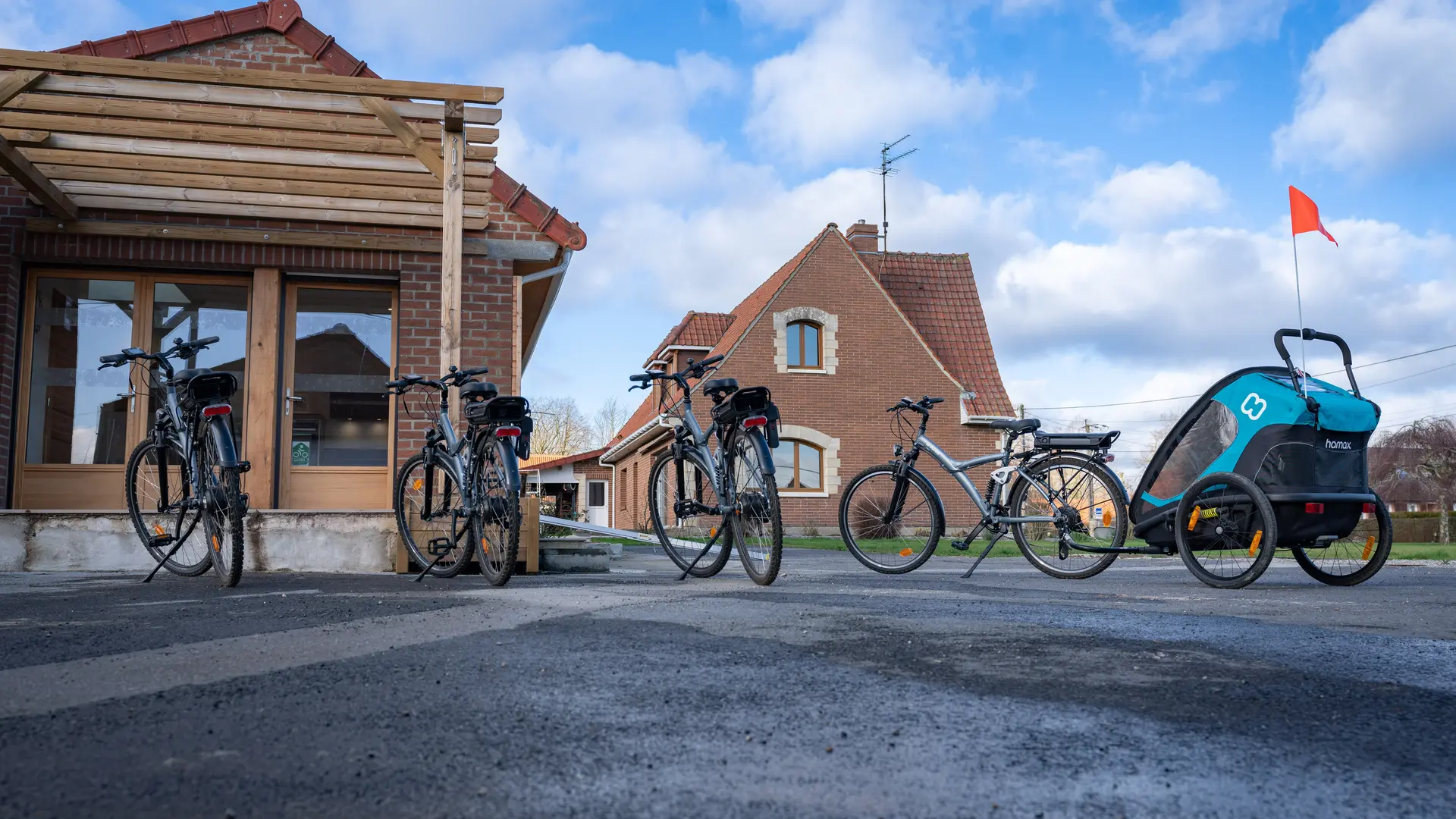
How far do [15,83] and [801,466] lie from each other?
18.6 m

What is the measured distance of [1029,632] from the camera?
3.90m

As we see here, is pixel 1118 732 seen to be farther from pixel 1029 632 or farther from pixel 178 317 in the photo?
pixel 178 317

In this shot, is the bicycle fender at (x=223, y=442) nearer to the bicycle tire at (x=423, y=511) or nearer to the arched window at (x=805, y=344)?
the bicycle tire at (x=423, y=511)

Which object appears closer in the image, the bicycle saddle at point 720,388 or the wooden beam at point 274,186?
the bicycle saddle at point 720,388

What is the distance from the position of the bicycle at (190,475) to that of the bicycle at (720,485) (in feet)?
7.80

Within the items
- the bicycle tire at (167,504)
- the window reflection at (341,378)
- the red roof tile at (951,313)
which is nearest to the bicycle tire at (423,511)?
the bicycle tire at (167,504)

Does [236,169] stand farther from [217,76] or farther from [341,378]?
[341,378]

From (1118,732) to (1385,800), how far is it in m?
0.54

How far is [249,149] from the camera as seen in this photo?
828 cm

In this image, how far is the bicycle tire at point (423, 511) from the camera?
672 cm

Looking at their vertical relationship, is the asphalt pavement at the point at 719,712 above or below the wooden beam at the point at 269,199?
below

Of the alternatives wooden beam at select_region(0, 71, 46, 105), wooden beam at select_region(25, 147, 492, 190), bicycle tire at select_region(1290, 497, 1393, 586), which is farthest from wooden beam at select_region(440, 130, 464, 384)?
bicycle tire at select_region(1290, 497, 1393, 586)

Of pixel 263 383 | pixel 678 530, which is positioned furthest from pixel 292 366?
pixel 678 530

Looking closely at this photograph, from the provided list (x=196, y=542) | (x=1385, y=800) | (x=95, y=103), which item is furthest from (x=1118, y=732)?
(x=95, y=103)
